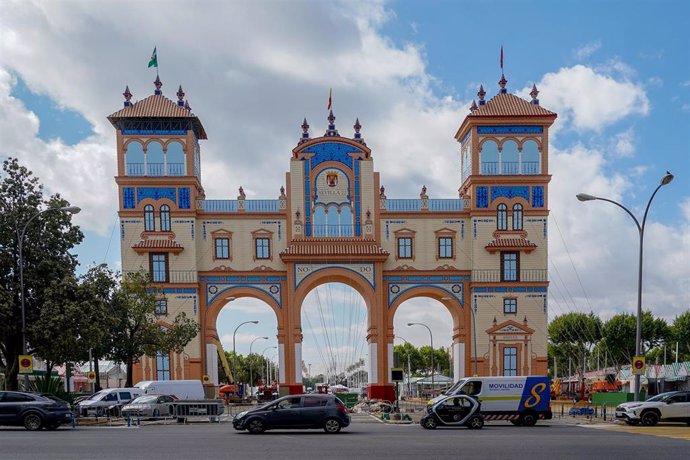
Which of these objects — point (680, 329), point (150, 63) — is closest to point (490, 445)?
point (150, 63)

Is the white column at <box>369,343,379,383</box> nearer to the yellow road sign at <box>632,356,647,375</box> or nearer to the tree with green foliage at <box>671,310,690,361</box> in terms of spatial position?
the yellow road sign at <box>632,356,647,375</box>

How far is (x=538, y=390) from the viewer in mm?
31750

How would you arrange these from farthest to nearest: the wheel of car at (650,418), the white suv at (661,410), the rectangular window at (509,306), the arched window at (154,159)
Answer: the rectangular window at (509,306) → the arched window at (154,159) → the wheel of car at (650,418) → the white suv at (661,410)

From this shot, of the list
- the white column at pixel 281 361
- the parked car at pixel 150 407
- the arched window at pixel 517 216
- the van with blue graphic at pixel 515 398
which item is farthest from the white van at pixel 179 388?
the arched window at pixel 517 216

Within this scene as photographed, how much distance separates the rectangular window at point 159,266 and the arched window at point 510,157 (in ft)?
85.4

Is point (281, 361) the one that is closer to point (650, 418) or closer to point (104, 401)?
point (104, 401)

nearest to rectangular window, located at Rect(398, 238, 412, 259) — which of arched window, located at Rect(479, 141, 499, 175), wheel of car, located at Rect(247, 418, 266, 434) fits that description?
arched window, located at Rect(479, 141, 499, 175)

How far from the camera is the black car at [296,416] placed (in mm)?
25938

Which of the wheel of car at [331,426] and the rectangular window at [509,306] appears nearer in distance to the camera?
the wheel of car at [331,426]

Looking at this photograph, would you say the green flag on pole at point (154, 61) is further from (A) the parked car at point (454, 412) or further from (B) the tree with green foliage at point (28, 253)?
(A) the parked car at point (454, 412)

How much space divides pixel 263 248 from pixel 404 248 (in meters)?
10.7

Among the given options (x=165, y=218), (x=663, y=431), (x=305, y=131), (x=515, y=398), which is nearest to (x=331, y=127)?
(x=305, y=131)

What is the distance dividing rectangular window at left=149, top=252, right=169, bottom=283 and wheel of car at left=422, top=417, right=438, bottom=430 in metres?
32.0

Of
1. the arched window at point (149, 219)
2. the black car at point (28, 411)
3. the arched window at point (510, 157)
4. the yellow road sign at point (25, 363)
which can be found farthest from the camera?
the arched window at point (510, 157)
